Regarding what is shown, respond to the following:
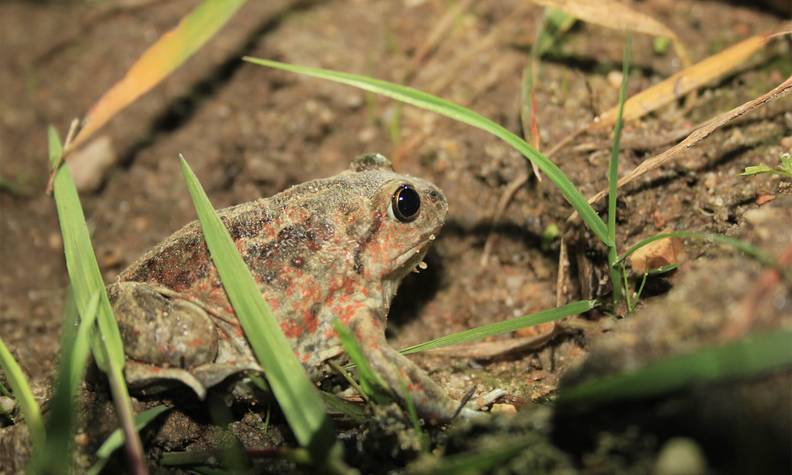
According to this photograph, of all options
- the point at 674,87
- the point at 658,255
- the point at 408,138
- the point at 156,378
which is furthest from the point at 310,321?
the point at 674,87

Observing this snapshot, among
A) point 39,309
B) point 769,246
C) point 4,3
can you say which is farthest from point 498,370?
point 4,3

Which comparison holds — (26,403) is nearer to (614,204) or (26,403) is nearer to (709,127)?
(614,204)

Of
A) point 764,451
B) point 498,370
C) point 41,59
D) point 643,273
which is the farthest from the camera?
point 41,59

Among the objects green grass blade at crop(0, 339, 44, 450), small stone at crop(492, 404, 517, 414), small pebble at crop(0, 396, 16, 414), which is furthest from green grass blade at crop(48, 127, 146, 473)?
small stone at crop(492, 404, 517, 414)

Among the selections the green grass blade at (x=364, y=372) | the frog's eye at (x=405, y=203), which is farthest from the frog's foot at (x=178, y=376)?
the frog's eye at (x=405, y=203)

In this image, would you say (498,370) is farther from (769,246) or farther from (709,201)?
(769,246)
